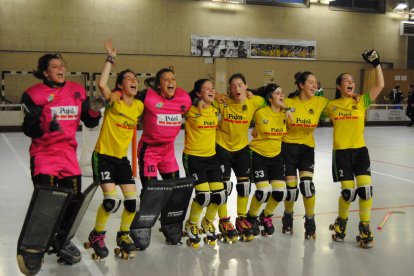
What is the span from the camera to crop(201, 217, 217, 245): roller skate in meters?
5.11

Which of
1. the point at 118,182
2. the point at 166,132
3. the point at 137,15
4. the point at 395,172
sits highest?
the point at 137,15

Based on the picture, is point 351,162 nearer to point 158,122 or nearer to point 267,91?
point 267,91

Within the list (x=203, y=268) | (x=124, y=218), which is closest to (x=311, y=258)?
(x=203, y=268)

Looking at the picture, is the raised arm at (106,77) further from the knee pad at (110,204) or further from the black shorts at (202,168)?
the black shorts at (202,168)

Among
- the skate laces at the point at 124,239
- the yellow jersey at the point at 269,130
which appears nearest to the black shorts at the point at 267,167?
the yellow jersey at the point at 269,130

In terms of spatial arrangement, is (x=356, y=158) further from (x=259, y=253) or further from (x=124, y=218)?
(x=124, y=218)

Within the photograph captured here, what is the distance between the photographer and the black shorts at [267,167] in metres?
5.27

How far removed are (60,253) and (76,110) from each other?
4.40ft

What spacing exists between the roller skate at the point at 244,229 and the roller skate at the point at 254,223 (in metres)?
0.07

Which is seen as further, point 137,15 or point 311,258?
point 137,15

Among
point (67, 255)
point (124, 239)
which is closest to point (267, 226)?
point (124, 239)

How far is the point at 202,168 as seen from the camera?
16.6ft

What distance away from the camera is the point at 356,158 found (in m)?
5.14

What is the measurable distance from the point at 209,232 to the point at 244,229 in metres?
0.39
